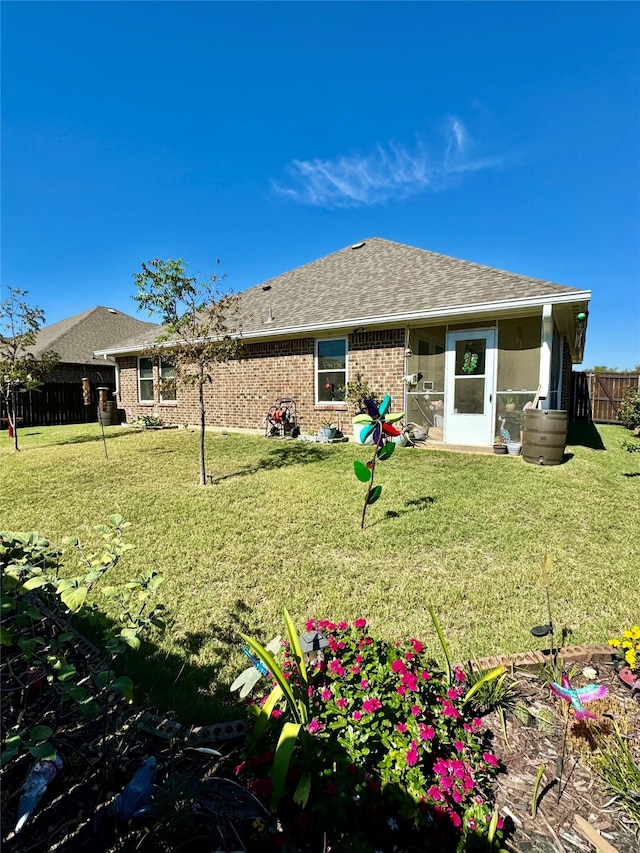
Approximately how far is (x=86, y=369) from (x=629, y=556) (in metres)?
23.7

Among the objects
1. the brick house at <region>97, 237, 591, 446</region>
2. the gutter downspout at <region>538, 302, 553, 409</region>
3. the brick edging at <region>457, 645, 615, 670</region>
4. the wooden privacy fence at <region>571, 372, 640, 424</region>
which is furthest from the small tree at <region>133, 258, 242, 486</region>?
the wooden privacy fence at <region>571, 372, 640, 424</region>

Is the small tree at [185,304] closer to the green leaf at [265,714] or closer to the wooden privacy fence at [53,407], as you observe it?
the green leaf at [265,714]

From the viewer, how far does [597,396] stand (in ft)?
60.8

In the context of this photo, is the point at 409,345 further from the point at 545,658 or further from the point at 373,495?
the point at 545,658

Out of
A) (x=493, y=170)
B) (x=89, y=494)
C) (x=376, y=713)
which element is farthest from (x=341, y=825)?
(x=493, y=170)

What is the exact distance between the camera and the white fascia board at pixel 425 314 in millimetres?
7723

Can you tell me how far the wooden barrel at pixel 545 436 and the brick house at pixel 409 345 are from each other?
0.86m

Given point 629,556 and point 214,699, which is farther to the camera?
point 629,556

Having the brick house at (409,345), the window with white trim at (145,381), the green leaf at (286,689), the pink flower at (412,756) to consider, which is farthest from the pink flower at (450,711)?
the window with white trim at (145,381)

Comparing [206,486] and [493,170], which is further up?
[493,170]

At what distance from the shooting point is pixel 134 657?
8.36ft

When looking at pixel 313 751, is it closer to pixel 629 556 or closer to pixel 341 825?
pixel 341 825

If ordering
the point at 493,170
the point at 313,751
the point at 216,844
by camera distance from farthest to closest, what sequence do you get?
the point at 493,170 → the point at 313,751 → the point at 216,844

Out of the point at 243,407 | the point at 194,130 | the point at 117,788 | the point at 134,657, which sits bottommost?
the point at 134,657
